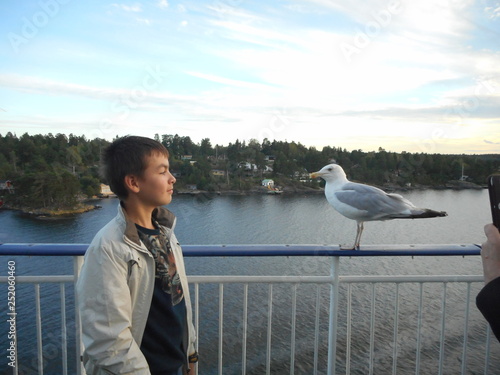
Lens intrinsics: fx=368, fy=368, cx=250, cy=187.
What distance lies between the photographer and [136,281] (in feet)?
3.75

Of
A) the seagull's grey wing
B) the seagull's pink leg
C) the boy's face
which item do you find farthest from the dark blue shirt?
the seagull's grey wing

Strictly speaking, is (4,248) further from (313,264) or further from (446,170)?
(313,264)

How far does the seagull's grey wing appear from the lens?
2.24 meters

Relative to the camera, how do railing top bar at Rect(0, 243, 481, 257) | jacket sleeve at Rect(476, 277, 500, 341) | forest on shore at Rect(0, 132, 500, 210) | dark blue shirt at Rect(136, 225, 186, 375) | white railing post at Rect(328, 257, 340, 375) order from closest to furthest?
jacket sleeve at Rect(476, 277, 500, 341) < dark blue shirt at Rect(136, 225, 186, 375) < railing top bar at Rect(0, 243, 481, 257) < white railing post at Rect(328, 257, 340, 375) < forest on shore at Rect(0, 132, 500, 210)

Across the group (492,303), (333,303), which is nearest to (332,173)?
(333,303)

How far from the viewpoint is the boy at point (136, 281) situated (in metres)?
1.06

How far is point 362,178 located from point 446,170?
4862 millimetres

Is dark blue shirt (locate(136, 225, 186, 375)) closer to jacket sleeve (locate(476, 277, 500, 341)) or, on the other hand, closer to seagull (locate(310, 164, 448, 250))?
jacket sleeve (locate(476, 277, 500, 341))

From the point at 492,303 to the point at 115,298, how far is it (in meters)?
0.95

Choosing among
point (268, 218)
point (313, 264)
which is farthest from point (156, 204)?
point (268, 218)

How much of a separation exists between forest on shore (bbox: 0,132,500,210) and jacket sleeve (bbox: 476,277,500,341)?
4.10 ft

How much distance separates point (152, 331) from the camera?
123 centimetres

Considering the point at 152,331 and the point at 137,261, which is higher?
the point at 137,261

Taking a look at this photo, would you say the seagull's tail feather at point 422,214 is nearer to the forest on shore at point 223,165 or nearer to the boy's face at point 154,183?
the forest on shore at point 223,165
